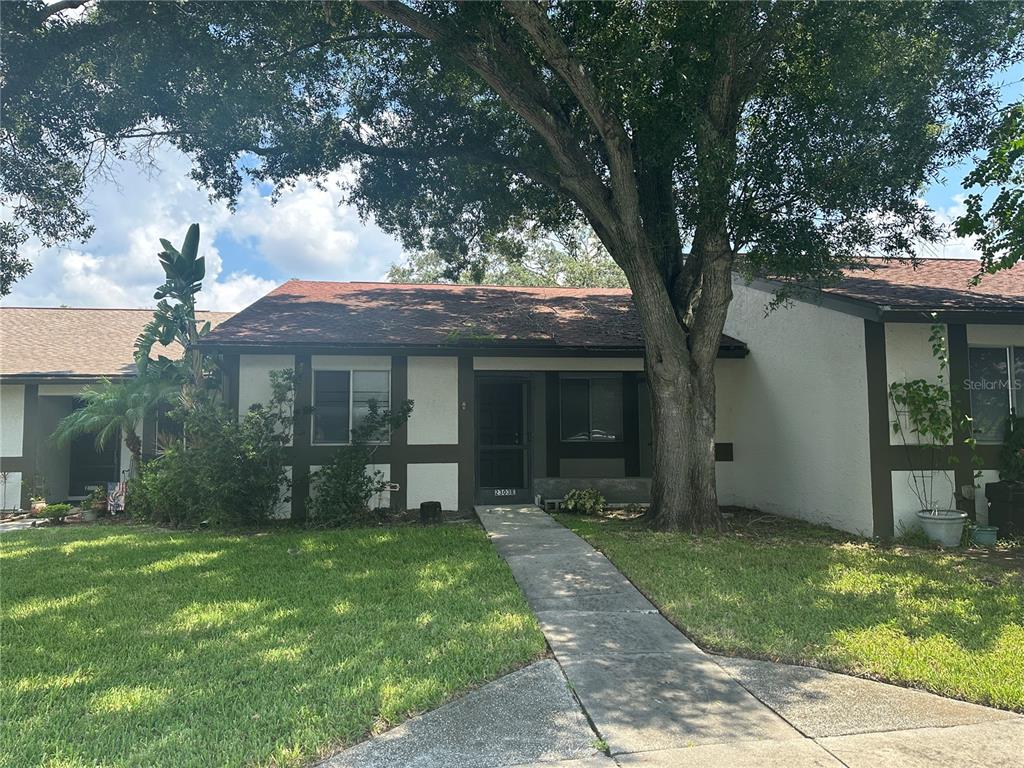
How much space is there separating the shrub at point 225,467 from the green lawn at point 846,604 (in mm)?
4838

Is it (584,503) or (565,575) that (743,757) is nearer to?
(565,575)

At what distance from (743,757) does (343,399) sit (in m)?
8.39

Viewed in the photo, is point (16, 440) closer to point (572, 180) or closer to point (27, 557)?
point (27, 557)

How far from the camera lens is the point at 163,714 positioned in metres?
3.41

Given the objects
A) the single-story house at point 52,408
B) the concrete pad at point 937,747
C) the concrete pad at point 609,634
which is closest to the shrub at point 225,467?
the single-story house at point 52,408

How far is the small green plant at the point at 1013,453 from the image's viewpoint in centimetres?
838

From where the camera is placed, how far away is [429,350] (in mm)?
10117

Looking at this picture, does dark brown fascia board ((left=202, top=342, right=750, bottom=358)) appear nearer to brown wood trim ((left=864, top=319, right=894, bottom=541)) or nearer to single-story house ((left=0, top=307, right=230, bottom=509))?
brown wood trim ((left=864, top=319, right=894, bottom=541))

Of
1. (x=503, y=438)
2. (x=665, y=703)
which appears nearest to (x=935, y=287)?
(x=503, y=438)

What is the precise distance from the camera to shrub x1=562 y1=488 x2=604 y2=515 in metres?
10.5

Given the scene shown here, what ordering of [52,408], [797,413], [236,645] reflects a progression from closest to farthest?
[236,645] → [797,413] → [52,408]

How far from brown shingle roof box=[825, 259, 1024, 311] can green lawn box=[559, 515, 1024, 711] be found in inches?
131

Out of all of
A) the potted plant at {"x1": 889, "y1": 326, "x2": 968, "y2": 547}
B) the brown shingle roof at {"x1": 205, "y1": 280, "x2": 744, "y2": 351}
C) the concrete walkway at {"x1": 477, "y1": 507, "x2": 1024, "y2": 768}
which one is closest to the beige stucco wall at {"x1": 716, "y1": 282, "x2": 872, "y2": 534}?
the potted plant at {"x1": 889, "y1": 326, "x2": 968, "y2": 547}

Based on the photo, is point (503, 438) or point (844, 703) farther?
point (503, 438)
